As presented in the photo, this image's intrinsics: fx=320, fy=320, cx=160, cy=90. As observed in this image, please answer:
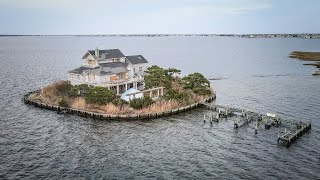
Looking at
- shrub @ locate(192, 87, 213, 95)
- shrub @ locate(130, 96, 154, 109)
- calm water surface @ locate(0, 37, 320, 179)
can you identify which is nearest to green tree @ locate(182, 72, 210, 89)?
shrub @ locate(192, 87, 213, 95)

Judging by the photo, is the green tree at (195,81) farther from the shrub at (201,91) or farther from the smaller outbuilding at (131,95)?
the smaller outbuilding at (131,95)

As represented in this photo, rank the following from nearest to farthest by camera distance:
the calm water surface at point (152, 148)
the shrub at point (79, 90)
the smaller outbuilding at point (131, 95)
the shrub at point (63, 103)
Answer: the calm water surface at point (152, 148), the shrub at point (63, 103), the smaller outbuilding at point (131, 95), the shrub at point (79, 90)

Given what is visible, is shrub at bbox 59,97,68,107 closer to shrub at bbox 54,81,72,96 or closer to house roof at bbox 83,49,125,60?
shrub at bbox 54,81,72,96

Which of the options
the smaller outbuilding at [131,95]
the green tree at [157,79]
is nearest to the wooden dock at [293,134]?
the smaller outbuilding at [131,95]

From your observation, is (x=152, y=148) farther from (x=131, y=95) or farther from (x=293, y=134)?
(x=293, y=134)

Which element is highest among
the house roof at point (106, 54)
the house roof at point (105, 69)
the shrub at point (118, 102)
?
the house roof at point (106, 54)

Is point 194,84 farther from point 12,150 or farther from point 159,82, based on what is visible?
point 12,150

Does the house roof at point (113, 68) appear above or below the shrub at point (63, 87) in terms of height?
above

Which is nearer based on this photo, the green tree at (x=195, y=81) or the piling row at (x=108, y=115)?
the piling row at (x=108, y=115)
